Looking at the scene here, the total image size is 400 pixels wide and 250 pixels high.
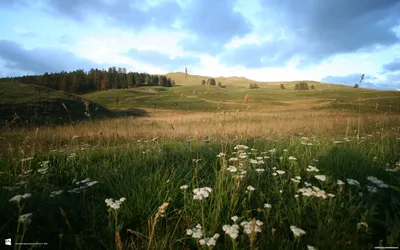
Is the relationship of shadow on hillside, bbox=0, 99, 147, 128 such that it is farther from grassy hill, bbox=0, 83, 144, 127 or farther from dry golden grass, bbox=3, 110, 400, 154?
dry golden grass, bbox=3, 110, 400, 154

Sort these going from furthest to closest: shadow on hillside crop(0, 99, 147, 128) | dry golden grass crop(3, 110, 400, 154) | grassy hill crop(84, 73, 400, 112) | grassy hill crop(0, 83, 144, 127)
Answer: grassy hill crop(84, 73, 400, 112) → grassy hill crop(0, 83, 144, 127) → shadow on hillside crop(0, 99, 147, 128) → dry golden grass crop(3, 110, 400, 154)

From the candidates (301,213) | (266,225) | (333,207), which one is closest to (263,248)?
(266,225)

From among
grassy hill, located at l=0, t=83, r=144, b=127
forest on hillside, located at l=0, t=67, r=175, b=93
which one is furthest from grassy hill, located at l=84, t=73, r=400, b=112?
forest on hillside, located at l=0, t=67, r=175, b=93

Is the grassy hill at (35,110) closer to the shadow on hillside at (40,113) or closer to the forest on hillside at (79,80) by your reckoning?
the shadow on hillside at (40,113)

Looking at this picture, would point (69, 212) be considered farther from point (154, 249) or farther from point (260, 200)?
point (260, 200)

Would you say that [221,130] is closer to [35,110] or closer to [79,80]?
[35,110]

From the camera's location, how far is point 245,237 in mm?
2100

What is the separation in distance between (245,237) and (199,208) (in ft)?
2.36

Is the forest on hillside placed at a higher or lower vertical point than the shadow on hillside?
higher

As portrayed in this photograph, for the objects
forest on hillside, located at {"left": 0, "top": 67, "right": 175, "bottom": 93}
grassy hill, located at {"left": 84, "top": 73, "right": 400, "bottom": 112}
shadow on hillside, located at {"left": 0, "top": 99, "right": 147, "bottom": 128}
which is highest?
forest on hillside, located at {"left": 0, "top": 67, "right": 175, "bottom": 93}

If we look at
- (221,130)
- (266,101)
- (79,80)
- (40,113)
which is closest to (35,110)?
(40,113)

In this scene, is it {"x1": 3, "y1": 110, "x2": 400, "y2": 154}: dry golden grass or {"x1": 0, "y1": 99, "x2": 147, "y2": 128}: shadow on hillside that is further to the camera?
{"x1": 0, "y1": 99, "x2": 147, "y2": 128}: shadow on hillside

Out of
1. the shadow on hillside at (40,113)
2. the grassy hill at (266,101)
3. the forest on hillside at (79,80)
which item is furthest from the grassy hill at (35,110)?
the forest on hillside at (79,80)

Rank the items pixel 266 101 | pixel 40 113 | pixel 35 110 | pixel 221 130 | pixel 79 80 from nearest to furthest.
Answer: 1. pixel 221 130
2. pixel 35 110
3. pixel 40 113
4. pixel 266 101
5. pixel 79 80
